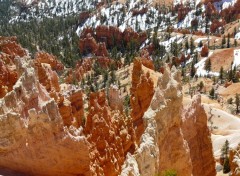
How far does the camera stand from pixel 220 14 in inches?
5084

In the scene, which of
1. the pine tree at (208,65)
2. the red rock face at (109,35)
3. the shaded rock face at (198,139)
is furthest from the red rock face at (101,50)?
the shaded rock face at (198,139)

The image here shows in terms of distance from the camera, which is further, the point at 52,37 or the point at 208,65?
the point at 52,37

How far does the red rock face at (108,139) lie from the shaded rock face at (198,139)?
416cm

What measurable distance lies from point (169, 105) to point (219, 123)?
37.4 metres

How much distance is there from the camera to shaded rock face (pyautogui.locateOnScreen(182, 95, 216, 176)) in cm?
1906

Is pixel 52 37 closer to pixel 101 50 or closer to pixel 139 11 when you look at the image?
pixel 101 50

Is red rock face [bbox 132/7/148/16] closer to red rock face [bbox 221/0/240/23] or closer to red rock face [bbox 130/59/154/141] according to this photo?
red rock face [bbox 221/0/240/23]

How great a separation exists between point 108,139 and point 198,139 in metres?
5.19

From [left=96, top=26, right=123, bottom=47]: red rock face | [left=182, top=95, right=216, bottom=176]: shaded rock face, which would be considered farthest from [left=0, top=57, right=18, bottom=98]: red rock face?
[left=96, top=26, right=123, bottom=47]: red rock face

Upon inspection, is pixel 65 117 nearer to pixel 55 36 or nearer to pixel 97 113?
pixel 97 113

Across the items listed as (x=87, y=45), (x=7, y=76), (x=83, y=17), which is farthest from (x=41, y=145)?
(x=83, y=17)

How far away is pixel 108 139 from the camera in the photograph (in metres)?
21.8

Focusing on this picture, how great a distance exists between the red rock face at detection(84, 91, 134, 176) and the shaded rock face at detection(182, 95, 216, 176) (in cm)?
416

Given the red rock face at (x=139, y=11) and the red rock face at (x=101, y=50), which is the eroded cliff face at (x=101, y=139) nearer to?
the red rock face at (x=101, y=50)
